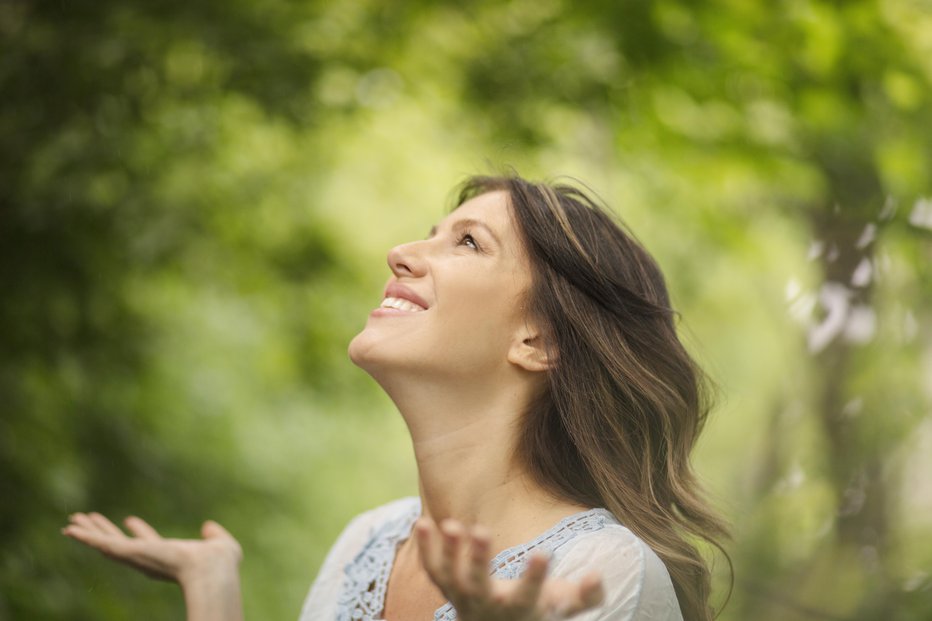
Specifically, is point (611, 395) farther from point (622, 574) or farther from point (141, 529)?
point (141, 529)

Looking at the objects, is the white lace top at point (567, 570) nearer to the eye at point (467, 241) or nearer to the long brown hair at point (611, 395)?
the long brown hair at point (611, 395)

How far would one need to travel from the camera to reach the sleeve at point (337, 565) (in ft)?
5.76

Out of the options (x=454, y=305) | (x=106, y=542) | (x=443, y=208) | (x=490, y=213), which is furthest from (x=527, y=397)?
(x=443, y=208)

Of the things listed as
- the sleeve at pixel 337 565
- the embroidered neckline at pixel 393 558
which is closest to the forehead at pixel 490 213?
the embroidered neckline at pixel 393 558

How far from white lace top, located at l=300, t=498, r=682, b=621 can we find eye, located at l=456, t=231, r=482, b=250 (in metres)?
0.48

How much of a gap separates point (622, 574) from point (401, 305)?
552 mm

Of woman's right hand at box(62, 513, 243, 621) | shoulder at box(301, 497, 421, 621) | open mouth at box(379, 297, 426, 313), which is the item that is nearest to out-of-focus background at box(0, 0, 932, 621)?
shoulder at box(301, 497, 421, 621)

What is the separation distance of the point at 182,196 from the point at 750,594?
2.26m

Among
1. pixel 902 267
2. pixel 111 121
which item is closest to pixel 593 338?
pixel 902 267

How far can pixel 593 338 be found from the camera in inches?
61.7

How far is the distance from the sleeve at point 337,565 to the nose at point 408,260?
0.55m

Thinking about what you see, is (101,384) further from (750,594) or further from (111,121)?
(750,594)

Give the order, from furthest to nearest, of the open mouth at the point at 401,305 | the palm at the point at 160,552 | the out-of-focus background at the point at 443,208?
1. the out-of-focus background at the point at 443,208
2. the palm at the point at 160,552
3. the open mouth at the point at 401,305

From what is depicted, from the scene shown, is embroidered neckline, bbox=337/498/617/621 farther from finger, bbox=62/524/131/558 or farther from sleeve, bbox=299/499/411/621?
finger, bbox=62/524/131/558
